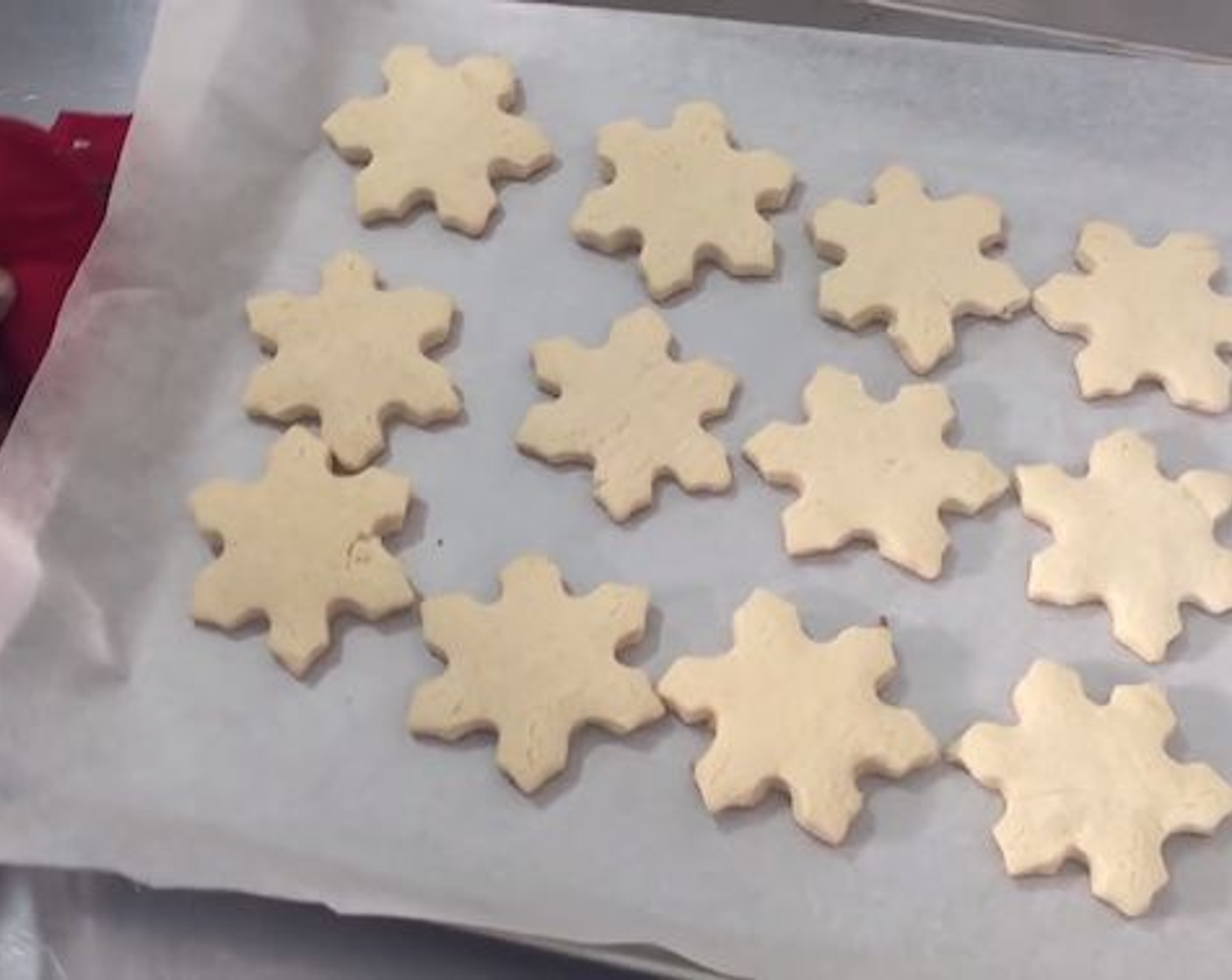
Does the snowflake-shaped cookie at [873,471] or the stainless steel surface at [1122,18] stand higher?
the stainless steel surface at [1122,18]

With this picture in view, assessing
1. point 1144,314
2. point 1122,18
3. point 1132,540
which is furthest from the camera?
point 1122,18

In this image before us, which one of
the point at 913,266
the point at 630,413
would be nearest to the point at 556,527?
the point at 630,413

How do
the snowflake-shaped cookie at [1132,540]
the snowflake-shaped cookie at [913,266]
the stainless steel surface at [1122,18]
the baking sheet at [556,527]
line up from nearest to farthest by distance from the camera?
the baking sheet at [556,527]
the snowflake-shaped cookie at [1132,540]
the snowflake-shaped cookie at [913,266]
the stainless steel surface at [1122,18]

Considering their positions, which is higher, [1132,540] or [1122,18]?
[1122,18]

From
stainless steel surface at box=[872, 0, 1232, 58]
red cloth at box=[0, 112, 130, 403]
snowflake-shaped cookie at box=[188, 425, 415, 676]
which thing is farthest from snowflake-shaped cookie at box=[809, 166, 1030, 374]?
red cloth at box=[0, 112, 130, 403]

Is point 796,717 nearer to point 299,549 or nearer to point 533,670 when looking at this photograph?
point 533,670

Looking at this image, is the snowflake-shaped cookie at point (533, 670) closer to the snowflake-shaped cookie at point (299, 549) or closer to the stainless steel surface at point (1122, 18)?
the snowflake-shaped cookie at point (299, 549)

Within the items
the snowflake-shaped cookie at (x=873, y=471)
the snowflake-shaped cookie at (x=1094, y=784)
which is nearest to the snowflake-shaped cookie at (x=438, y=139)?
the snowflake-shaped cookie at (x=873, y=471)

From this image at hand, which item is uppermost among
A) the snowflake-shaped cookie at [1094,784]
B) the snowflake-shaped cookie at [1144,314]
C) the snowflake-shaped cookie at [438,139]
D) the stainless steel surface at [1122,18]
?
the stainless steel surface at [1122,18]
